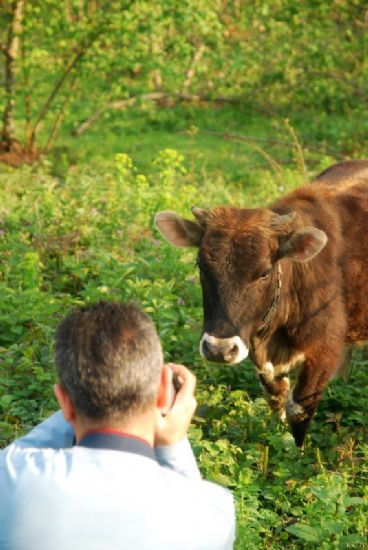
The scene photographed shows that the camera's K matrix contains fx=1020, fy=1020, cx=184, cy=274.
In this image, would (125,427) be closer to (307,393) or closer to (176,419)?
(176,419)

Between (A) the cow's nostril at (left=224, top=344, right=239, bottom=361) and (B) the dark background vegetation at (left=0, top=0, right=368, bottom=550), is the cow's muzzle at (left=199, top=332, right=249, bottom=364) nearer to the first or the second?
(A) the cow's nostril at (left=224, top=344, right=239, bottom=361)

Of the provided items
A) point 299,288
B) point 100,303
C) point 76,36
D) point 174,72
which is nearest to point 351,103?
point 174,72

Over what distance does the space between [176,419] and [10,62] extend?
9634mm

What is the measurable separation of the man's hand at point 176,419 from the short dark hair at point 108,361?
0.15 m

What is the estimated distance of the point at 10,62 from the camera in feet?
37.7

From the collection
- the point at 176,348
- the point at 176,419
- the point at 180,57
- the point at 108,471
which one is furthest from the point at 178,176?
the point at 108,471

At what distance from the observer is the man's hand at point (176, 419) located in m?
2.44

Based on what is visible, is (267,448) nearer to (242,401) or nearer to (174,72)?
(242,401)

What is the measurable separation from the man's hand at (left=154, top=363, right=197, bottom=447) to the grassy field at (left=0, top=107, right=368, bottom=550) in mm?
1420

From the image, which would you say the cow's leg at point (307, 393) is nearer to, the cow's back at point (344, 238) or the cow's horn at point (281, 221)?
the cow's back at point (344, 238)

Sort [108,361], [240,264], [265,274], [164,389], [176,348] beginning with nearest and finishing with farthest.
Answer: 1. [108,361]
2. [164,389]
3. [240,264]
4. [265,274]
5. [176,348]

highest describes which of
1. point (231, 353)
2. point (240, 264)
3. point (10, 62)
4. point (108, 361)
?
point (108, 361)

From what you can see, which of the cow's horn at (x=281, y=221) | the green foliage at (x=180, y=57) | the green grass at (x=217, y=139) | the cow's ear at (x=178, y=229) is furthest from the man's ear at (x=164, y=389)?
the green grass at (x=217, y=139)

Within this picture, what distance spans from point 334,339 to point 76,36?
20.7 feet
